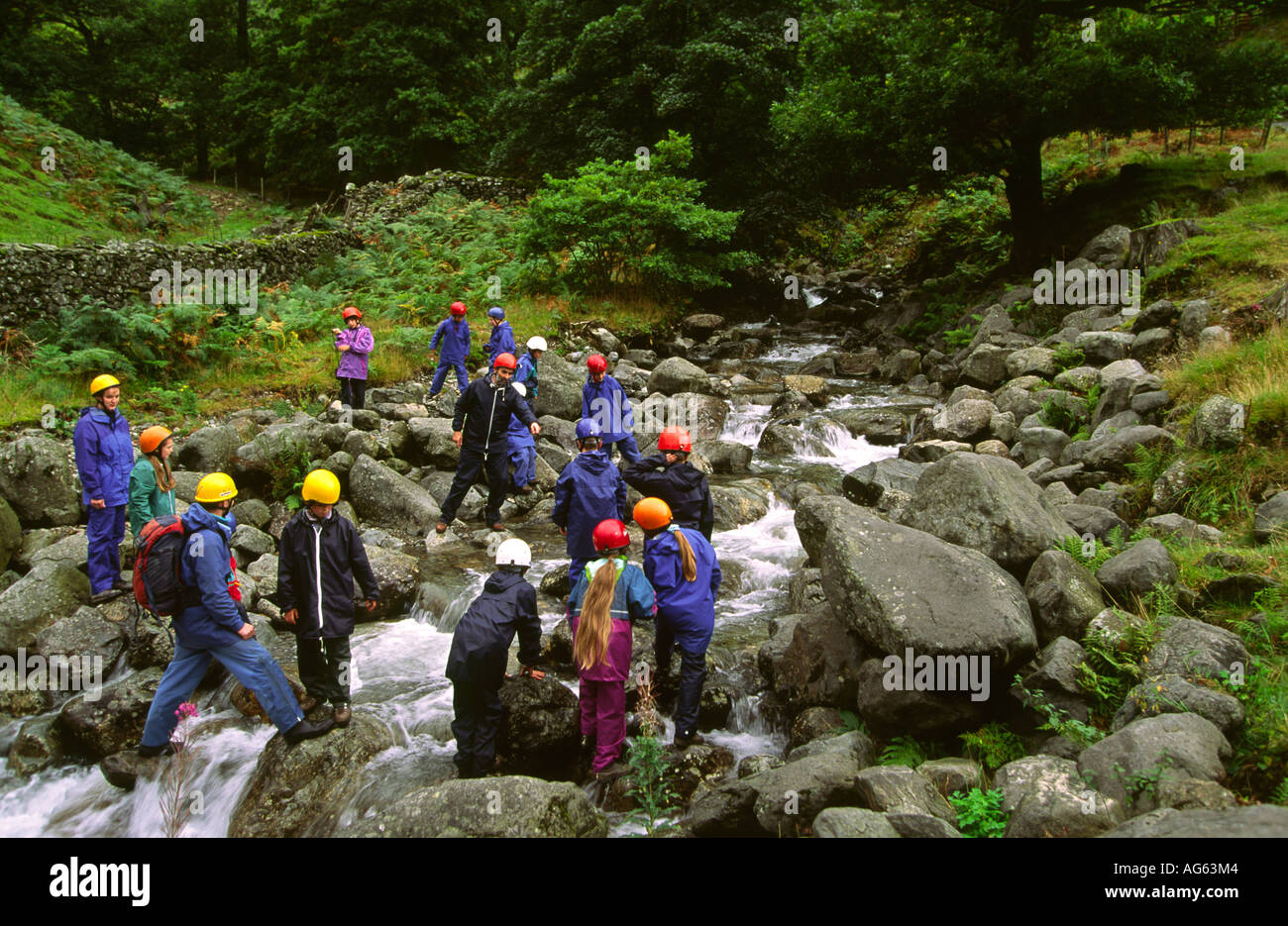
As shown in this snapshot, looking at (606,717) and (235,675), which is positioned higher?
(235,675)

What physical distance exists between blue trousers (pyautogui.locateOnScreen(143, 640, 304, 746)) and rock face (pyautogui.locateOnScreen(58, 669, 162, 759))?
0.58 metres

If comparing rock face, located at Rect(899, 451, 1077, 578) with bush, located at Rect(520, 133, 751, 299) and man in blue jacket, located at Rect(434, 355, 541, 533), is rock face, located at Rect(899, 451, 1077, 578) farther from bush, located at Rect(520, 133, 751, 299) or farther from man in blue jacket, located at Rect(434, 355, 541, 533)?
bush, located at Rect(520, 133, 751, 299)

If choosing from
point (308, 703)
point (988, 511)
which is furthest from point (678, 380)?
point (308, 703)

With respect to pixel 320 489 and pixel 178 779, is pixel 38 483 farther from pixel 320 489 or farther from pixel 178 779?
pixel 320 489

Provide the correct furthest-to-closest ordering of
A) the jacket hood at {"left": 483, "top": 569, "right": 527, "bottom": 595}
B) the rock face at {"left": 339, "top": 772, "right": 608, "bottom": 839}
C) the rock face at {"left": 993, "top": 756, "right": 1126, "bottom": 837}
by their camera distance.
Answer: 1. the jacket hood at {"left": 483, "top": 569, "right": 527, "bottom": 595}
2. the rock face at {"left": 339, "top": 772, "right": 608, "bottom": 839}
3. the rock face at {"left": 993, "top": 756, "right": 1126, "bottom": 837}

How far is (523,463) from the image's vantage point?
1159 cm

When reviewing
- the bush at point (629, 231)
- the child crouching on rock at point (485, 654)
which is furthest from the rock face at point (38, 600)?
the bush at point (629, 231)

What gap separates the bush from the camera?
19469mm

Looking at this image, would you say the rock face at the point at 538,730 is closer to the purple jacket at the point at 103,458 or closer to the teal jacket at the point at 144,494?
the teal jacket at the point at 144,494

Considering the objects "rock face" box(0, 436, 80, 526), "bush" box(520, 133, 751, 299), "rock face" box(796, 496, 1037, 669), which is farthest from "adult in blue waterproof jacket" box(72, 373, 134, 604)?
"bush" box(520, 133, 751, 299)

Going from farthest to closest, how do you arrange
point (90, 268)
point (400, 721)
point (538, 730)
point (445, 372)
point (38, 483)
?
point (90, 268) → point (445, 372) → point (38, 483) → point (400, 721) → point (538, 730)

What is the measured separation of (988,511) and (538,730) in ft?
14.9
